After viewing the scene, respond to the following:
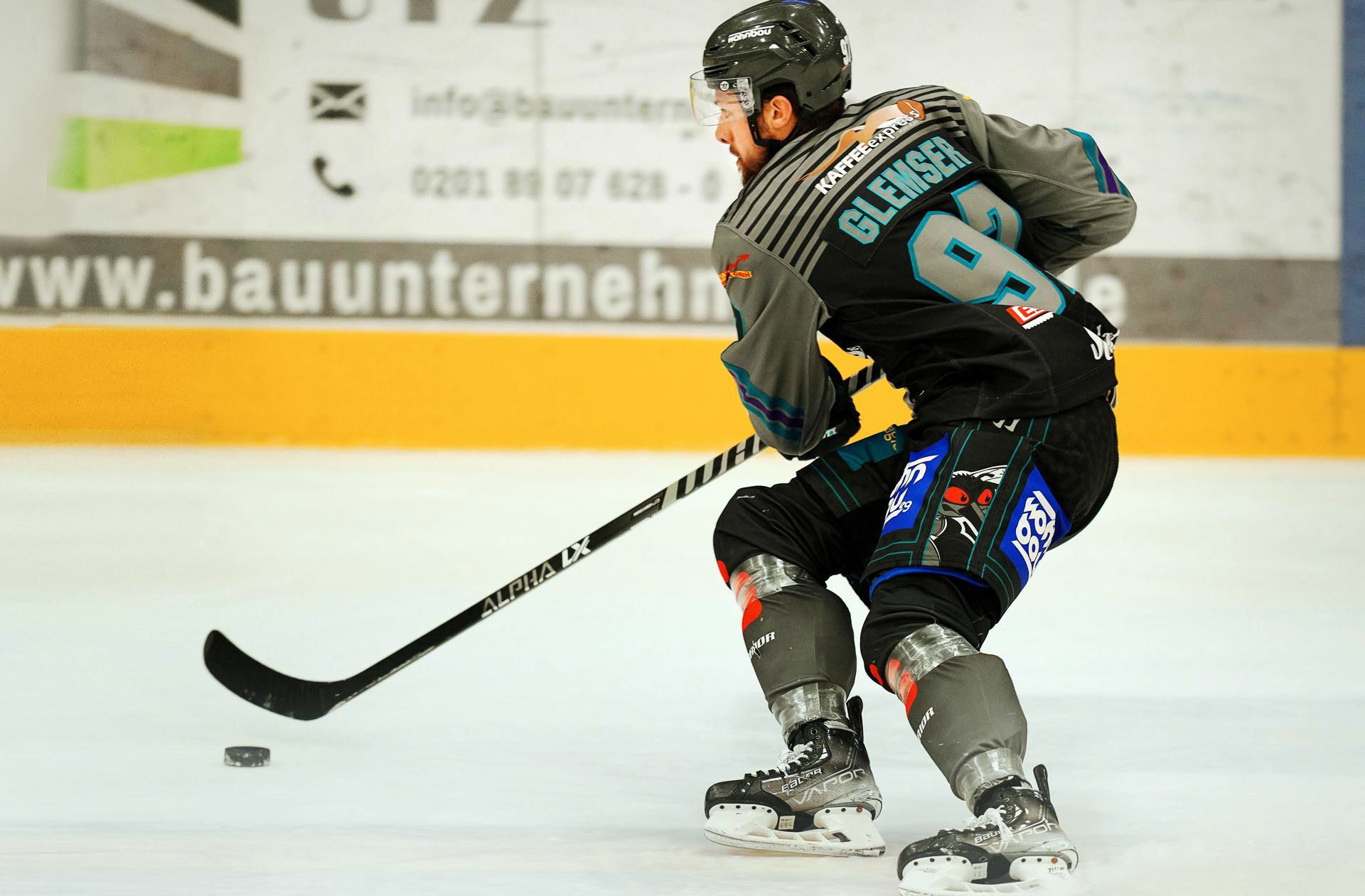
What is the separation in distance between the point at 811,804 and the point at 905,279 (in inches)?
25.3

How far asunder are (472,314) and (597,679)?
4.29 meters

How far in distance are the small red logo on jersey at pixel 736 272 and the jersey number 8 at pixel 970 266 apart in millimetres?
193

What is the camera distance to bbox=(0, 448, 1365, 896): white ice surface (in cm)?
187

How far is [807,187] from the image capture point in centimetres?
185

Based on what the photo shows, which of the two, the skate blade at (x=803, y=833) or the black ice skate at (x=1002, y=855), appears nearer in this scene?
the black ice skate at (x=1002, y=855)

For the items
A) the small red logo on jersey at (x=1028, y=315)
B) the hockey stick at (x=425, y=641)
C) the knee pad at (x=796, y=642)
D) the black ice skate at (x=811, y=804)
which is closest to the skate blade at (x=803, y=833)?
the black ice skate at (x=811, y=804)

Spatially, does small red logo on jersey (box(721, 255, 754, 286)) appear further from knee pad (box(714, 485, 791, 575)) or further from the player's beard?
knee pad (box(714, 485, 791, 575))

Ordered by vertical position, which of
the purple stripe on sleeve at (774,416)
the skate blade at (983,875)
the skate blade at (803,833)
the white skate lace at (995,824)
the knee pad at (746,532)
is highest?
the purple stripe on sleeve at (774,416)

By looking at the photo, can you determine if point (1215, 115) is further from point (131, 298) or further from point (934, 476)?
point (934, 476)

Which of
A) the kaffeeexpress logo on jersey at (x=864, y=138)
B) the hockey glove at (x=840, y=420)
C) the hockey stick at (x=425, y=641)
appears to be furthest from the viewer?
the hockey stick at (x=425, y=641)

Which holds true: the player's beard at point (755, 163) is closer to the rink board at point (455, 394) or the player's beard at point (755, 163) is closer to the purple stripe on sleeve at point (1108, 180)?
the purple stripe on sleeve at point (1108, 180)

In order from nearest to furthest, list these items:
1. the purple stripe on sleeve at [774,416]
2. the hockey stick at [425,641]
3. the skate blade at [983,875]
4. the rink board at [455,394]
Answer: the skate blade at [983,875] < the purple stripe on sleeve at [774,416] < the hockey stick at [425,641] < the rink board at [455,394]

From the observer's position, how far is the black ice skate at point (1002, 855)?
163cm

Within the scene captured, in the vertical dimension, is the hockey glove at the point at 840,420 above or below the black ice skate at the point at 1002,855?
above
